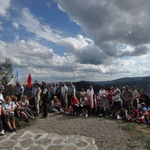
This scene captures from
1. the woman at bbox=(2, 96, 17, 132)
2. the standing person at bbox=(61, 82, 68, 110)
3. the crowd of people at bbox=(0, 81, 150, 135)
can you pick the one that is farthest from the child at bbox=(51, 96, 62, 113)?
the woman at bbox=(2, 96, 17, 132)

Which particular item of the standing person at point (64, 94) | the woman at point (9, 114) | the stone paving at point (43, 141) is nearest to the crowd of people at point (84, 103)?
the standing person at point (64, 94)

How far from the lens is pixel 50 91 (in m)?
15.3

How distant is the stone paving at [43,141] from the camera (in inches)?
308

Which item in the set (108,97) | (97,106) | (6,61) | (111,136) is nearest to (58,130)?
(111,136)

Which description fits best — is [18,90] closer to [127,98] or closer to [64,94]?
[64,94]

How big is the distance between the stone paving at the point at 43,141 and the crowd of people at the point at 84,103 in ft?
7.14

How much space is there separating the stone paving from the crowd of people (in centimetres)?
218

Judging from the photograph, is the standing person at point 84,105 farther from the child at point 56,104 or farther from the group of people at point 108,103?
the child at point 56,104

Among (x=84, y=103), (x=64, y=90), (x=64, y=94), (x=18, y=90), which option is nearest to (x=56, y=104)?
(x=64, y=94)

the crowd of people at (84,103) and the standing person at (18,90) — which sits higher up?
the standing person at (18,90)

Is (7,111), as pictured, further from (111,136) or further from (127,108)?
(127,108)

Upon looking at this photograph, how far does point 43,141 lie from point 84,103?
5.69 metres

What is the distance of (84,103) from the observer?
13578mm

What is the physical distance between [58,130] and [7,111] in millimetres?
2804
